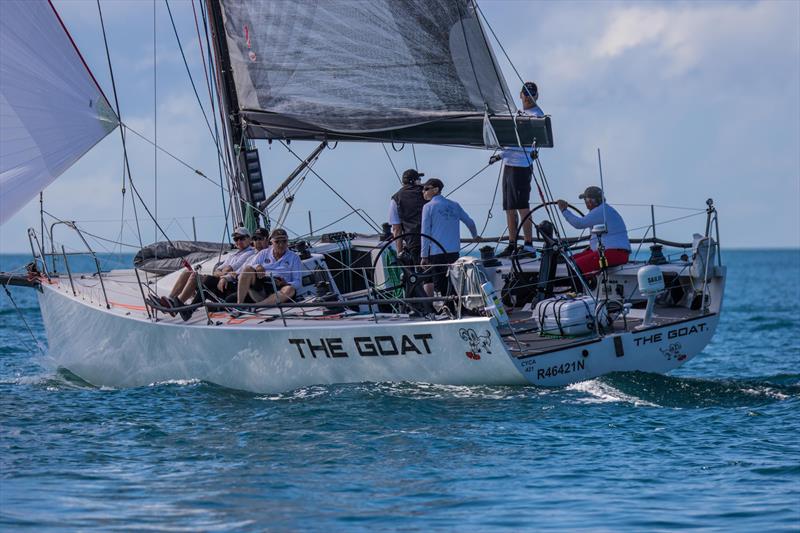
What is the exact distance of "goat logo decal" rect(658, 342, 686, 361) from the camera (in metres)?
11.6

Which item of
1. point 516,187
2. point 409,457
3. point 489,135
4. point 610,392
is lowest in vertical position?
point 409,457

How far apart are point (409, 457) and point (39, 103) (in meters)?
5.64

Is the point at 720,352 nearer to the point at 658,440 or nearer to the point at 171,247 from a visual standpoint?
the point at 171,247

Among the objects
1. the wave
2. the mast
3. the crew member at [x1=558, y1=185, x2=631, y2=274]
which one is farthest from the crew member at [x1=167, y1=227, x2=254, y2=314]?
the wave

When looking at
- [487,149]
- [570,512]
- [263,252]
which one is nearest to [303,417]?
[263,252]

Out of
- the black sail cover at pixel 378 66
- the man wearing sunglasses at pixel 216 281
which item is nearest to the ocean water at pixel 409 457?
the man wearing sunglasses at pixel 216 281

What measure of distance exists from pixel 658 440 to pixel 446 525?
113 inches

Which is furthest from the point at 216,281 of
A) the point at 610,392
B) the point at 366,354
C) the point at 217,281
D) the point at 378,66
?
the point at 610,392

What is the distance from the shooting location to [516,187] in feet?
44.4

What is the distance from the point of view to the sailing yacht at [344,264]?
1081 centimetres

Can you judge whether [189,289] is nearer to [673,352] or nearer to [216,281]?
[216,281]

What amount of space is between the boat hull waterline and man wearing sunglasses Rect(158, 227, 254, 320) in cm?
31

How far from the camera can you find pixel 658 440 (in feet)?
30.5

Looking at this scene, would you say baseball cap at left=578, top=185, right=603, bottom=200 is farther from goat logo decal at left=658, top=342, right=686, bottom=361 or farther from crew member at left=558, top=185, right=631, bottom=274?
goat logo decal at left=658, top=342, right=686, bottom=361
